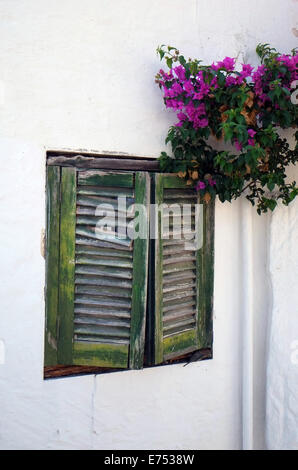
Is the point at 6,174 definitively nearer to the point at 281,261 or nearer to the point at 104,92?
the point at 104,92

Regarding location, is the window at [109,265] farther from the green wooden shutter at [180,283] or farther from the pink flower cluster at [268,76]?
the pink flower cluster at [268,76]

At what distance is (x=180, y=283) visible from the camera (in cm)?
334

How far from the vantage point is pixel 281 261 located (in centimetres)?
351

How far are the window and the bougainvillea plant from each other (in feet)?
0.62

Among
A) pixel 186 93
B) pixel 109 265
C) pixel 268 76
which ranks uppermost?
pixel 268 76

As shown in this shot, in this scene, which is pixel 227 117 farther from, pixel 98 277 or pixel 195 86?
pixel 98 277

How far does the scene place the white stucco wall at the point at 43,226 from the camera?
2.98 metres

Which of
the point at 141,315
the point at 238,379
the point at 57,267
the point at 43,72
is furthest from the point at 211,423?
the point at 43,72

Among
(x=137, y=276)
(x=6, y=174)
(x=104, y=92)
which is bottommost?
(x=137, y=276)

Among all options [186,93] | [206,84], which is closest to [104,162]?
[186,93]

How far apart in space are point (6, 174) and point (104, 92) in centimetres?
75

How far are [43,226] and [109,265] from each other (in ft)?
1.43

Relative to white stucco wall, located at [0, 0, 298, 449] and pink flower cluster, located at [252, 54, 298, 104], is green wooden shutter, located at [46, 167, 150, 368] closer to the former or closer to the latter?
white stucco wall, located at [0, 0, 298, 449]

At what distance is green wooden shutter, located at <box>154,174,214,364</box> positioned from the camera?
320 cm
